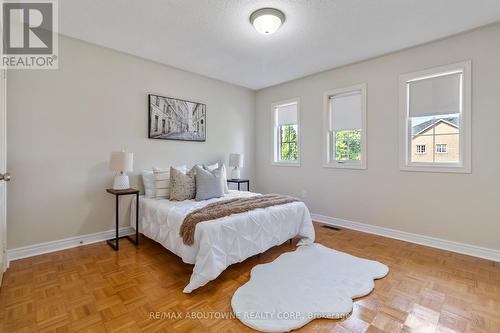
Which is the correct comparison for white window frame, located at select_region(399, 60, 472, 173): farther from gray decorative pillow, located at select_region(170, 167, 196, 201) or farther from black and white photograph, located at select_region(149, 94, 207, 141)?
black and white photograph, located at select_region(149, 94, 207, 141)

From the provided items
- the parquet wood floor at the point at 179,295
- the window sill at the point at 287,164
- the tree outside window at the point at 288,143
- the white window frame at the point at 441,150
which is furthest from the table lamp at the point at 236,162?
the white window frame at the point at 441,150

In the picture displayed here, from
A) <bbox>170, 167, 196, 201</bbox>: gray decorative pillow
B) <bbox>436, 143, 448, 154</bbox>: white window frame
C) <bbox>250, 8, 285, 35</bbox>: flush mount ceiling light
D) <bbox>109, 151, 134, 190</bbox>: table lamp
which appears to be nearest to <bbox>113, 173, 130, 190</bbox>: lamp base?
<bbox>109, 151, 134, 190</bbox>: table lamp

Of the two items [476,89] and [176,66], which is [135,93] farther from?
[476,89]

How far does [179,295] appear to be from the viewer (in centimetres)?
199

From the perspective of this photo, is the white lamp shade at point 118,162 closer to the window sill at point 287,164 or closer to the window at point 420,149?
the window sill at point 287,164

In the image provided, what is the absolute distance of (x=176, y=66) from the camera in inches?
151

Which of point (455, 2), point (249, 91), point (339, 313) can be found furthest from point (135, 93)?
point (455, 2)

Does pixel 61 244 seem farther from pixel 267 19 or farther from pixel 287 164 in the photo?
pixel 287 164

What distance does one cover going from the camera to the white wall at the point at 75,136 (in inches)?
104

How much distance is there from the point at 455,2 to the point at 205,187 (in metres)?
3.19

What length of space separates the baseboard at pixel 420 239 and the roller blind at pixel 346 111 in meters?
1.49

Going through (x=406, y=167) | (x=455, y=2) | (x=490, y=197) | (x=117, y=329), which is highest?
(x=455, y=2)

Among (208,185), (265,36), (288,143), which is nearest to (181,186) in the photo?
(208,185)

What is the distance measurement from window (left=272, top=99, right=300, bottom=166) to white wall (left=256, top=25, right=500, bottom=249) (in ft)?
0.47
